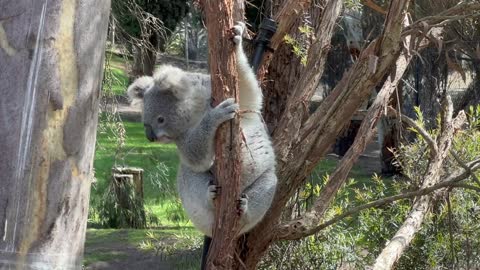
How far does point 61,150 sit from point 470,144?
328 cm

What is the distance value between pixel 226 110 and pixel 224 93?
61 mm

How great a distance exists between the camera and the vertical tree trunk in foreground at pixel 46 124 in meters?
1.35

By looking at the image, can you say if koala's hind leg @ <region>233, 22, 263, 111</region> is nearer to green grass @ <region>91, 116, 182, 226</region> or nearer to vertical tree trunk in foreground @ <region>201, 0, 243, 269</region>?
vertical tree trunk in foreground @ <region>201, 0, 243, 269</region>

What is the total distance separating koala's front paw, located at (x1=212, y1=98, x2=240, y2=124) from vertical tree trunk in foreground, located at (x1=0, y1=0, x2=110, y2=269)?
0.97 metres

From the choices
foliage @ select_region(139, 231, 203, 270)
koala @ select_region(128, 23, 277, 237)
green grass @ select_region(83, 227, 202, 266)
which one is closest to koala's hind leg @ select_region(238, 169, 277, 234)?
koala @ select_region(128, 23, 277, 237)

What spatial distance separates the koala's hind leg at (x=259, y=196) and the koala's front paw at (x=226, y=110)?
2.59ft

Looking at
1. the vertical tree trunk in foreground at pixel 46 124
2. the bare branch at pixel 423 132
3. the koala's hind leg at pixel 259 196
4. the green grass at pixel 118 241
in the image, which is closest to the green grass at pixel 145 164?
the green grass at pixel 118 241

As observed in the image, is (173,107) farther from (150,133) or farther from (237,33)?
(237,33)

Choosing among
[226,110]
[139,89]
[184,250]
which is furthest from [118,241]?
[226,110]

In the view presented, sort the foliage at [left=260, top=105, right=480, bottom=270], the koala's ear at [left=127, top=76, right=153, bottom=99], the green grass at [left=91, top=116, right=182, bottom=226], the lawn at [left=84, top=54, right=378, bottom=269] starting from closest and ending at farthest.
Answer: the koala's ear at [left=127, top=76, right=153, bottom=99] → the foliage at [left=260, top=105, right=480, bottom=270] → the lawn at [left=84, top=54, right=378, bottom=269] → the green grass at [left=91, top=116, right=182, bottom=226]

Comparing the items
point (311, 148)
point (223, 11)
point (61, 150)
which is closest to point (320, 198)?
point (311, 148)

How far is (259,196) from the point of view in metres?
3.19

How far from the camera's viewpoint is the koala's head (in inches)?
125

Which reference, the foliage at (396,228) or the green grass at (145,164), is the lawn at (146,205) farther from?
the foliage at (396,228)
